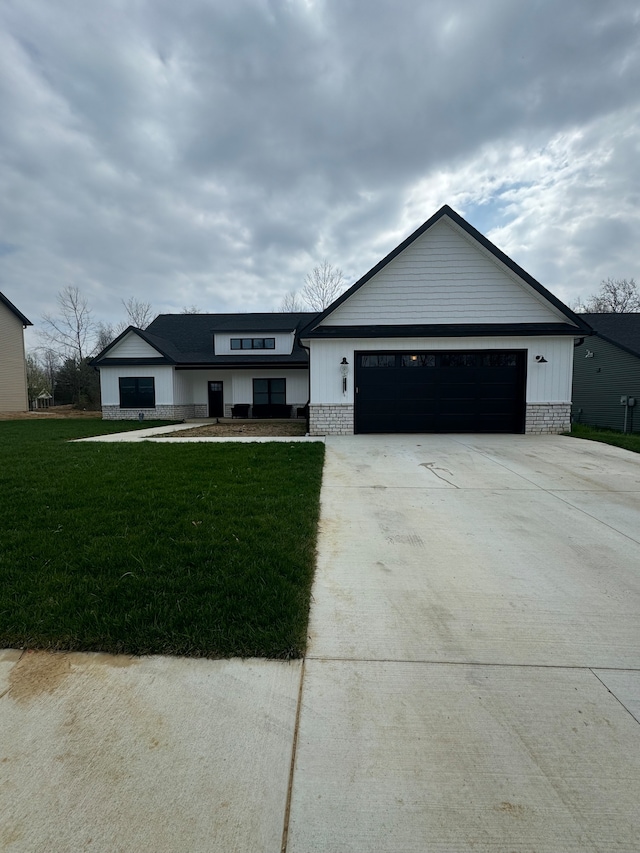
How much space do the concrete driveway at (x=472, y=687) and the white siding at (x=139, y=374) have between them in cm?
1697

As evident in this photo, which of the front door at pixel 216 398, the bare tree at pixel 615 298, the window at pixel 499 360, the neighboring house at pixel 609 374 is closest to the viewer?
the window at pixel 499 360

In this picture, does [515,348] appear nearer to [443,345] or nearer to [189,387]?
[443,345]

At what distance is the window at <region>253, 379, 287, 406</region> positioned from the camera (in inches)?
790

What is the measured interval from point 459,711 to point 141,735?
1.47 meters

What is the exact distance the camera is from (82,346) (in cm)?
3472

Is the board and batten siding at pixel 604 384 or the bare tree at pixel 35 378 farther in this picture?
the bare tree at pixel 35 378

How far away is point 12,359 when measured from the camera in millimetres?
25609

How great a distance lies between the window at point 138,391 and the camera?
62.9 feet

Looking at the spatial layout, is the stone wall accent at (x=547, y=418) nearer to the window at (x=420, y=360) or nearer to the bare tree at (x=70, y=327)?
the window at (x=420, y=360)

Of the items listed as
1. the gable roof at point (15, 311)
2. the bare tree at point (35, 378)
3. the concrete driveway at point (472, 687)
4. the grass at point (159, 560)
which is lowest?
the concrete driveway at point (472, 687)

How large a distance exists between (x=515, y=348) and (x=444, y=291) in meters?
2.75

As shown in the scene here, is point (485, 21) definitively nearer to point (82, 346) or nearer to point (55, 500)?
point (55, 500)

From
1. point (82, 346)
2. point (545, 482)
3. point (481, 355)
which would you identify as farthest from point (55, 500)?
point (82, 346)

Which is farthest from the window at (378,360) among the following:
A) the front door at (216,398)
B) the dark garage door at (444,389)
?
the front door at (216,398)
